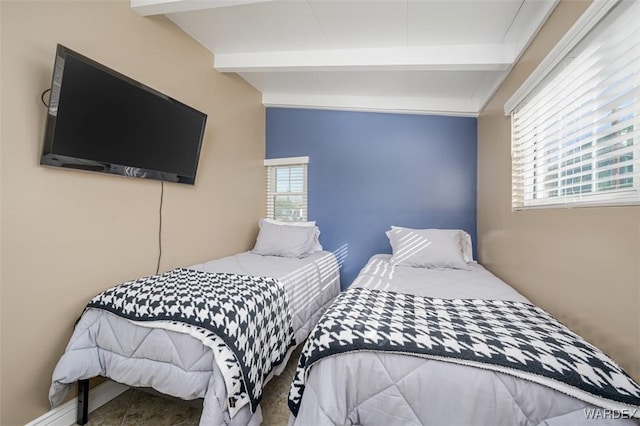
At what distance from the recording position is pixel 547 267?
1.63 meters

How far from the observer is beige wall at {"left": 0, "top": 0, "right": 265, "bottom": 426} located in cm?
137

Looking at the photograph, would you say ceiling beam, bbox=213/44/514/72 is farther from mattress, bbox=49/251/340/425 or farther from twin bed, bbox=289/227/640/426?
mattress, bbox=49/251/340/425

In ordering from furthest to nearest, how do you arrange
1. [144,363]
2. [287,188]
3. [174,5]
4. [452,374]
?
[287,188] < [174,5] < [144,363] < [452,374]

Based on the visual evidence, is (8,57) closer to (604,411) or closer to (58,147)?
(58,147)

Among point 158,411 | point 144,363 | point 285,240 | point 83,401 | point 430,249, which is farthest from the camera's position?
point 285,240

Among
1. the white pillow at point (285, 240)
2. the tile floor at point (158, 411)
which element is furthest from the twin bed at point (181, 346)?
the white pillow at point (285, 240)

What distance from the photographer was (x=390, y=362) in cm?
103

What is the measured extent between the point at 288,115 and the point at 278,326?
2709 mm

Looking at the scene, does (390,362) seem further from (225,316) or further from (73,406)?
(73,406)

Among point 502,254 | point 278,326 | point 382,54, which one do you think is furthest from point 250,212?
point 502,254

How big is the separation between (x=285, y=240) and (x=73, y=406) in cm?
195

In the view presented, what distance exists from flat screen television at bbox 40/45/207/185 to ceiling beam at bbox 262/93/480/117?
144cm

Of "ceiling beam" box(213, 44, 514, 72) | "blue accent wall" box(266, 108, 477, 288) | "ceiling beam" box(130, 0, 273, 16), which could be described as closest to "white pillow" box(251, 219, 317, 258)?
"blue accent wall" box(266, 108, 477, 288)

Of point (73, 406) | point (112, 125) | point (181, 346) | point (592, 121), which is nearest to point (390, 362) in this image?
point (181, 346)
